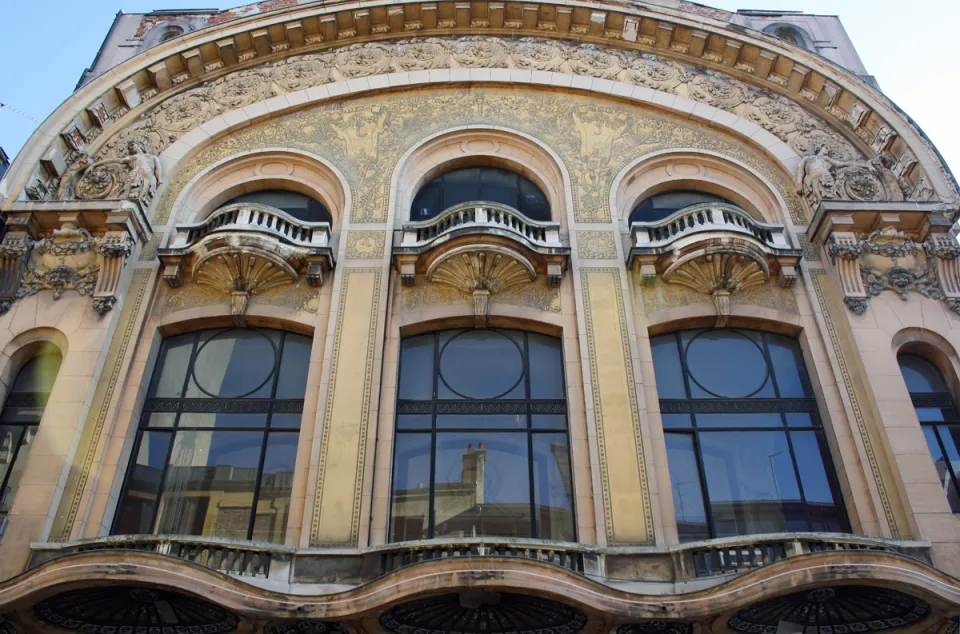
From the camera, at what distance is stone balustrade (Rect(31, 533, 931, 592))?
13.3 m

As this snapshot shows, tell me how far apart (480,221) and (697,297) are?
4.76m

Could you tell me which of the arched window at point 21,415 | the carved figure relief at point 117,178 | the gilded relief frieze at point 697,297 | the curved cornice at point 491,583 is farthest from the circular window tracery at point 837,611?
the carved figure relief at point 117,178

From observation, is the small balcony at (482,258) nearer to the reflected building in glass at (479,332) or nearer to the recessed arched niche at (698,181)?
the reflected building in glass at (479,332)

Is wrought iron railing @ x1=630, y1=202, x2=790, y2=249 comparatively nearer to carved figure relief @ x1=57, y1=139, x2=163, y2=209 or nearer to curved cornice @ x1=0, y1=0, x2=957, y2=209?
curved cornice @ x1=0, y1=0, x2=957, y2=209

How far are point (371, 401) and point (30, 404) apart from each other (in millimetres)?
6632

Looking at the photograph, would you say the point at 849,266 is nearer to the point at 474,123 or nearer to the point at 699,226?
the point at 699,226

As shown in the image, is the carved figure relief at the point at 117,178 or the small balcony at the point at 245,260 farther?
the carved figure relief at the point at 117,178

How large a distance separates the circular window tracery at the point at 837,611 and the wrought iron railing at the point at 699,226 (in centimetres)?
756

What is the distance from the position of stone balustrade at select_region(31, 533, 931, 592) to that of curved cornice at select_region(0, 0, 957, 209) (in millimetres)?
10120

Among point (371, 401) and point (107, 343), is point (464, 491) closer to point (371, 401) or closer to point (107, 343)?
point (371, 401)

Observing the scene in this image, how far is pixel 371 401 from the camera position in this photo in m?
15.8

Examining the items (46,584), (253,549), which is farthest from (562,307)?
(46,584)

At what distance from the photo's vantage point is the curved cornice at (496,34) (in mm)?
20250

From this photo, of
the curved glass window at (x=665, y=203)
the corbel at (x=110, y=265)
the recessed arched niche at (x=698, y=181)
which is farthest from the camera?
the curved glass window at (x=665, y=203)
